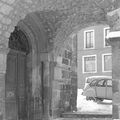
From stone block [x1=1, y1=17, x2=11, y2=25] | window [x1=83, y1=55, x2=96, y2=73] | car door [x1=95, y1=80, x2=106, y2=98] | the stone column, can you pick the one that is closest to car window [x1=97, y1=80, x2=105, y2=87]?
car door [x1=95, y1=80, x2=106, y2=98]

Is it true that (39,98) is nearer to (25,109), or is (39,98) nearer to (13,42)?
(25,109)

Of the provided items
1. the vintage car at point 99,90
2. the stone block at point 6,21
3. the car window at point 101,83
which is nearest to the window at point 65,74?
the vintage car at point 99,90

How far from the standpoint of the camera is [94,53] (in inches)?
904

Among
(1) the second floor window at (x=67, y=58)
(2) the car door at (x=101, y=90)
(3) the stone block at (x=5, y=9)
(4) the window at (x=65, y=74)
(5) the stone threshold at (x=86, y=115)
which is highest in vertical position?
(3) the stone block at (x=5, y=9)

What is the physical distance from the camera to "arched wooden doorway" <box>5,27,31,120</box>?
7.80m

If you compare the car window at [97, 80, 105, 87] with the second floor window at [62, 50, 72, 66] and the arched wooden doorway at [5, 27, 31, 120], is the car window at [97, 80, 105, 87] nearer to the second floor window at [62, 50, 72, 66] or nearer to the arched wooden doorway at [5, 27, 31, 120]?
the second floor window at [62, 50, 72, 66]

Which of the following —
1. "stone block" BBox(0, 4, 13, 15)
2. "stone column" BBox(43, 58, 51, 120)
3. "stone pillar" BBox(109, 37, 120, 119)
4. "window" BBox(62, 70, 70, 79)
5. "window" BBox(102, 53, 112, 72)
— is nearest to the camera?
"stone pillar" BBox(109, 37, 120, 119)

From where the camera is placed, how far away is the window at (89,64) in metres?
22.7

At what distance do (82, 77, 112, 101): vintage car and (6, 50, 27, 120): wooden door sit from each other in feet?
17.1

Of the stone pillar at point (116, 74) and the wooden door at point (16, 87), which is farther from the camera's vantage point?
the wooden door at point (16, 87)

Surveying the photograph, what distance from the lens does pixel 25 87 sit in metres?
8.41

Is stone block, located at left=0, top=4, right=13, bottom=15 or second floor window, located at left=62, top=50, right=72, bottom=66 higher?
stone block, located at left=0, top=4, right=13, bottom=15

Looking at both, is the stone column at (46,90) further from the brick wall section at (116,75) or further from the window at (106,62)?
the window at (106,62)

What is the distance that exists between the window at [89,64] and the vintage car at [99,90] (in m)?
9.41
